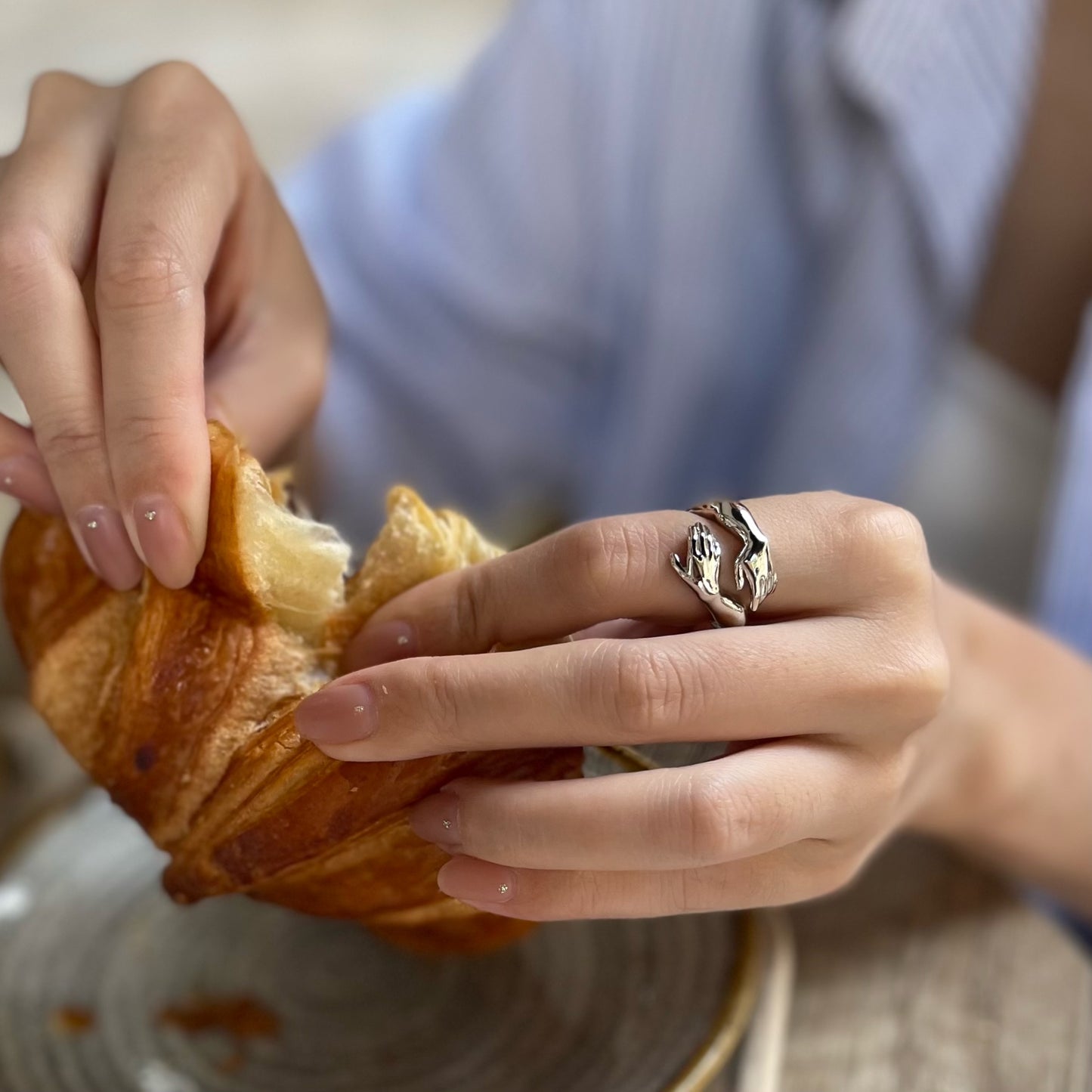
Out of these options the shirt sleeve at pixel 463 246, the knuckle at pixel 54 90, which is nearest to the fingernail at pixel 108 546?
the knuckle at pixel 54 90

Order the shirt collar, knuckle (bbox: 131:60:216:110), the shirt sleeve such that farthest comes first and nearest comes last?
1. the shirt sleeve
2. the shirt collar
3. knuckle (bbox: 131:60:216:110)

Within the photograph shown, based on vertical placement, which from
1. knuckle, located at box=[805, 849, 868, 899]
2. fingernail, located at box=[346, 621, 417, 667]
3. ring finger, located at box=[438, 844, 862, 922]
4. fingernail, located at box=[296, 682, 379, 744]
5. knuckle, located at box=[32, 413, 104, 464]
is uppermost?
knuckle, located at box=[32, 413, 104, 464]

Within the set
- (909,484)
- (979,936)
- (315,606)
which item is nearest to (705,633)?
(315,606)

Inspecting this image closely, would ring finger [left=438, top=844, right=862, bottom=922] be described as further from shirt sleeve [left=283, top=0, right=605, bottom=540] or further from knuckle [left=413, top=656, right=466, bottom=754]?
shirt sleeve [left=283, top=0, right=605, bottom=540]

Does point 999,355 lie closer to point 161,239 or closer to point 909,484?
point 909,484

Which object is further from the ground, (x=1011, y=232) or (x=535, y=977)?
(x=1011, y=232)

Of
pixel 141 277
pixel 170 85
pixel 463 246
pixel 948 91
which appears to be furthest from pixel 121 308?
pixel 948 91

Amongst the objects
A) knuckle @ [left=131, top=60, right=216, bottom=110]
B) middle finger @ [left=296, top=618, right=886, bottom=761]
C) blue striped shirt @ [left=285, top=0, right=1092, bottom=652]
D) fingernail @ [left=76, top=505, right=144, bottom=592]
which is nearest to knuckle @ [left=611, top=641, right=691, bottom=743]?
middle finger @ [left=296, top=618, right=886, bottom=761]

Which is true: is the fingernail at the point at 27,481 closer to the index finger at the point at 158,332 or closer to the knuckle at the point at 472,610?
the index finger at the point at 158,332
